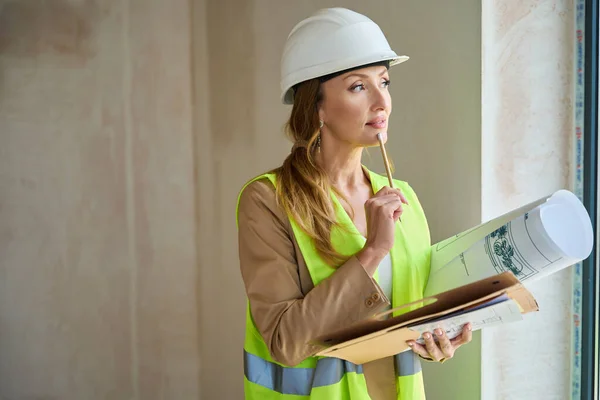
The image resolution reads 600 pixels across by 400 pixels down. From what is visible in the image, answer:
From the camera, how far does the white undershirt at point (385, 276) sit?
1355 millimetres

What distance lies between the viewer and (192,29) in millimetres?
2043

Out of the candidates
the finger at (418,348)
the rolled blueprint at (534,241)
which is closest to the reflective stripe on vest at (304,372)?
the finger at (418,348)

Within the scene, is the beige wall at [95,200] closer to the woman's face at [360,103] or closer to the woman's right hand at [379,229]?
the woman's face at [360,103]

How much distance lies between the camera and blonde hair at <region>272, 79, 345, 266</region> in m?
1.30

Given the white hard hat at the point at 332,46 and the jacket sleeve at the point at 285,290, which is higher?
the white hard hat at the point at 332,46

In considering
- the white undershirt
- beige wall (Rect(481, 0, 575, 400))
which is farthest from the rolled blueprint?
beige wall (Rect(481, 0, 575, 400))

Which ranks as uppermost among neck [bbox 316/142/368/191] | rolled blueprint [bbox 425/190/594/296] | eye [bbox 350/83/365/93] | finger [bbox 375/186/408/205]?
eye [bbox 350/83/365/93]

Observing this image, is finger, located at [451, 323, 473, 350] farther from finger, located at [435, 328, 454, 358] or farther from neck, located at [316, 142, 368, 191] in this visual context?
neck, located at [316, 142, 368, 191]

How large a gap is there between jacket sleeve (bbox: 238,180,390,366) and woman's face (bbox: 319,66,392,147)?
8.1 inches

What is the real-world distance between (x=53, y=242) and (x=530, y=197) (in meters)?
1.41

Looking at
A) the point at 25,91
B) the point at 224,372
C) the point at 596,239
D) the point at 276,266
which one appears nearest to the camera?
the point at 276,266

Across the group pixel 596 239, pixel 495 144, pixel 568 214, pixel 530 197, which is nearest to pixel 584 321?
pixel 596 239

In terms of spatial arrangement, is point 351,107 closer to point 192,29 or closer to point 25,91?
point 192,29

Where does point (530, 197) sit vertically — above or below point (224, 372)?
above
